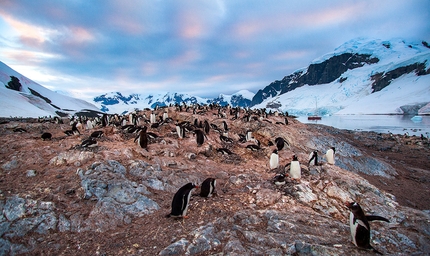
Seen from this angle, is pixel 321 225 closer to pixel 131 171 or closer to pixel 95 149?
pixel 131 171

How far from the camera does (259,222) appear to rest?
530cm

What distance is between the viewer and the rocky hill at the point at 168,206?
454cm

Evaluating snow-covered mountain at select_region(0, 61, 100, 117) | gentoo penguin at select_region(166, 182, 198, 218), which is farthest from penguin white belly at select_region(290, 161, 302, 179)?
snow-covered mountain at select_region(0, 61, 100, 117)

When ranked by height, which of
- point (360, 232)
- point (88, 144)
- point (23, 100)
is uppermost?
point (23, 100)

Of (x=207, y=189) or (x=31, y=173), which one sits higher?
(x=31, y=173)

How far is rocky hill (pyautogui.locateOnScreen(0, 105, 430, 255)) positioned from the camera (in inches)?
179

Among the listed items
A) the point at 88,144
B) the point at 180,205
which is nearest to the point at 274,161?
the point at 180,205

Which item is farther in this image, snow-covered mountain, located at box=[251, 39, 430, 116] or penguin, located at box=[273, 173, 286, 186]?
snow-covered mountain, located at box=[251, 39, 430, 116]

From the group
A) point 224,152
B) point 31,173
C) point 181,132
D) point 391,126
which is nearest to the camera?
point 31,173

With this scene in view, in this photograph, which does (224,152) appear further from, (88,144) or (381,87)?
(381,87)

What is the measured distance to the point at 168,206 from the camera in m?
6.21

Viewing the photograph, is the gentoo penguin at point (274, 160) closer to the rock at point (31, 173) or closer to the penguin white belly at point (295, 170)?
the penguin white belly at point (295, 170)

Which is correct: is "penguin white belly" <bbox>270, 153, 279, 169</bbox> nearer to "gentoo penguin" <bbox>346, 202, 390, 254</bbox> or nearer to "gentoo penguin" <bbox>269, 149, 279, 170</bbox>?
"gentoo penguin" <bbox>269, 149, 279, 170</bbox>

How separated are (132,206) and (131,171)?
183cm
